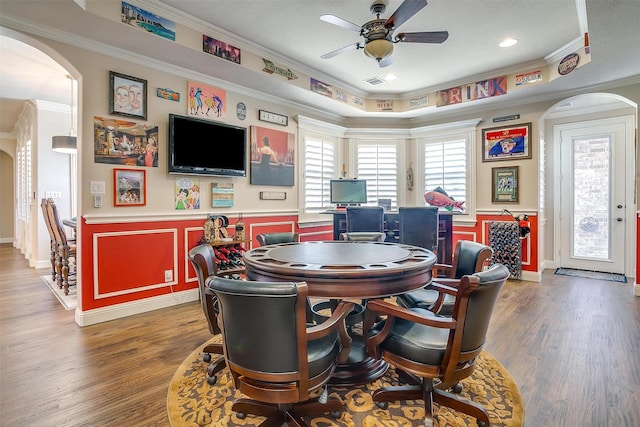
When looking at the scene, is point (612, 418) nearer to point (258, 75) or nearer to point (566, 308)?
point (566, 308)

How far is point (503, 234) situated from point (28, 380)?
5.75 meters

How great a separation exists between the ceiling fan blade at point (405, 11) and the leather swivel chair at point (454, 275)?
5.98 feet

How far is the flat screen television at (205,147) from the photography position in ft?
12.2

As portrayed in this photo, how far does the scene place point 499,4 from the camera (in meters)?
3.09

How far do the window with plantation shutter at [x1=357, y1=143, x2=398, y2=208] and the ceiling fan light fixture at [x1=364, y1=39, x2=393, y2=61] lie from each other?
3.27 m

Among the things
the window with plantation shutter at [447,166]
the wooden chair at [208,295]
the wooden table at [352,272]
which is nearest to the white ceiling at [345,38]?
the window with plantation shutter at [447,166]

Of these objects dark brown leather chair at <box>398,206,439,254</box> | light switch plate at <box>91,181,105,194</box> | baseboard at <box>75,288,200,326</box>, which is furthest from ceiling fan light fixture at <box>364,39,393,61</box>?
baseboard at <box>75,288,200,326</box>

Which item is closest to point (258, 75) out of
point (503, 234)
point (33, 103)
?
point (503, 234)

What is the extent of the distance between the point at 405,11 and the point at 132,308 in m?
3.89

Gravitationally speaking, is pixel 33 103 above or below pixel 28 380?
above

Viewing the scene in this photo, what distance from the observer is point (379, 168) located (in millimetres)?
6285

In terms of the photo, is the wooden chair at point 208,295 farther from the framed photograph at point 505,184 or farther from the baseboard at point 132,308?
the framed photograph at point 505,184

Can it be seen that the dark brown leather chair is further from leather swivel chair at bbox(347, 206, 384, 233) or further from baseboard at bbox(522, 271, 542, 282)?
baseboard at bbox(522, 271, 542, 282)

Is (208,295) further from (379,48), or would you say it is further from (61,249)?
(61,249)
